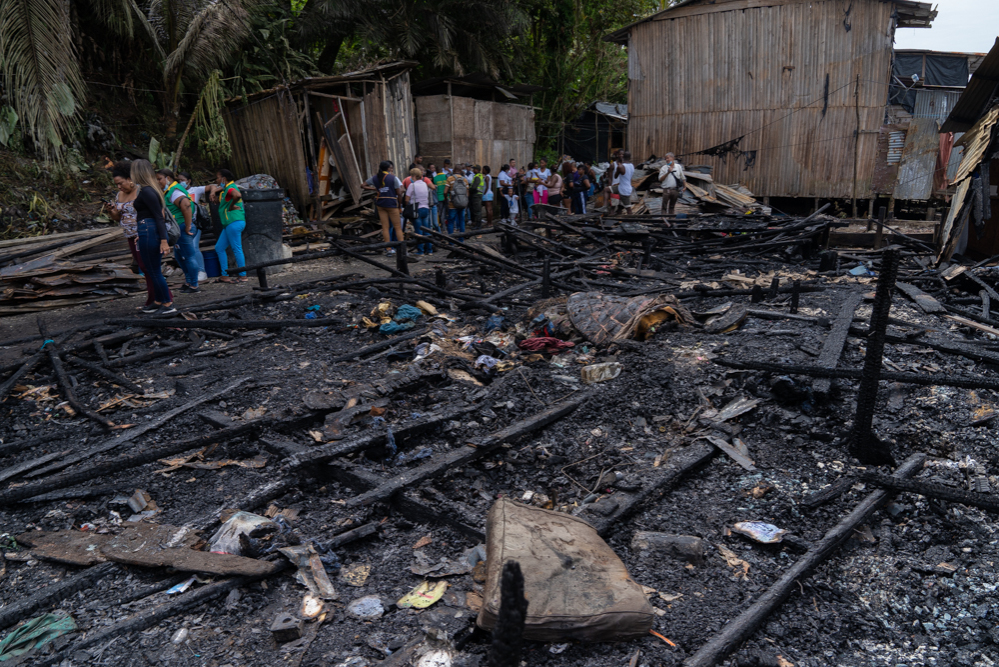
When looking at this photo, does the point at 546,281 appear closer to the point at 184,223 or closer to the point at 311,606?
the point at 184,223

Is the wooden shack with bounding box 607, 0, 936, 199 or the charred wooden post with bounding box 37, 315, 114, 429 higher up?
the wooden shack with bounding box 607, 0, 936, 199

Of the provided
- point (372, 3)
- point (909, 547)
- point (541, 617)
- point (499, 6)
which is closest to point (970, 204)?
point (909, 547)

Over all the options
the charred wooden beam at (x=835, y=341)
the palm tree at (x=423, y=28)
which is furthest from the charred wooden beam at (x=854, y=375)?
the palm tree at (x=423, y=28)

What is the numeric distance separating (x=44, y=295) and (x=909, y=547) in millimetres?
10083

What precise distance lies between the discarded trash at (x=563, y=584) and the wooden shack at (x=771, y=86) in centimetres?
1728

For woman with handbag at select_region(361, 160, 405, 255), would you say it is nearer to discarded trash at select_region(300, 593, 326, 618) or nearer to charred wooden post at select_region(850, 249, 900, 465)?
charred wooden post at select_region(850, 249, 900, 465)

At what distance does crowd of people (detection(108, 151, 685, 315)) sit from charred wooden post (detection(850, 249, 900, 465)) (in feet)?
21.2

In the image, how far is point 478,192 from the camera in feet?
51.6

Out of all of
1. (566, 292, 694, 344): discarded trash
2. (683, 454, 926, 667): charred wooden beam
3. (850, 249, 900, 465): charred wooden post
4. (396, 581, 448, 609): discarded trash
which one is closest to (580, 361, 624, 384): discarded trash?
(566, 292, 694, 344): discarded trash

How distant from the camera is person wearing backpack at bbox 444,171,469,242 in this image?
13.7 m

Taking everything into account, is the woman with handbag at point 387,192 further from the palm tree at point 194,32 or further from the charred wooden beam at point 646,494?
the charred wooden beam at point 646,494

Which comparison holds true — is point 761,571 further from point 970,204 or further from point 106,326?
point 970,204

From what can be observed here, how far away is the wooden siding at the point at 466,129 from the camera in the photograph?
56.6 ft

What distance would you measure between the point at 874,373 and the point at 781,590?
158 cm
